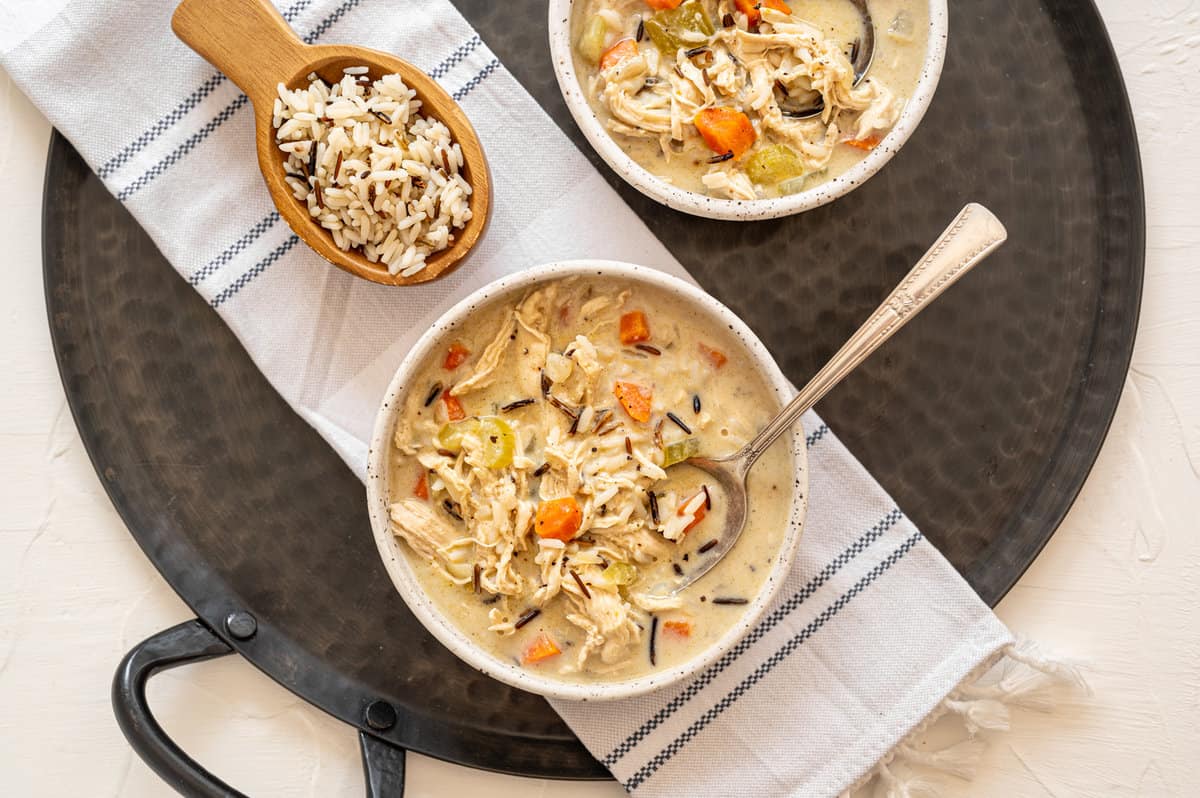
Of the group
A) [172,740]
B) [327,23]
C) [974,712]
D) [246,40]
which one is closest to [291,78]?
[246,40]

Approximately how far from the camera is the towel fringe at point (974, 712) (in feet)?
7.45

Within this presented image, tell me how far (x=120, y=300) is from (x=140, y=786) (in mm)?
1138

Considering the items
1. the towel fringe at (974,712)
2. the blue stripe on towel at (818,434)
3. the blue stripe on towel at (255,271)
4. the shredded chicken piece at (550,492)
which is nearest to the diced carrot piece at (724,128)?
the shredded chicken piece at (550,492)

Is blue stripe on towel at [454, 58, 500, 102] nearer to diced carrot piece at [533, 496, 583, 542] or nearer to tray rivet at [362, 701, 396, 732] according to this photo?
diced carrot piece at [533, 496, 583, 542]

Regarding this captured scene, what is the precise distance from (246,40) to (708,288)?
1.10 m

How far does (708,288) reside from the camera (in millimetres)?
2256

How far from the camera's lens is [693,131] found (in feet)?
6.72

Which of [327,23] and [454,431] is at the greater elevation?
[327,23]

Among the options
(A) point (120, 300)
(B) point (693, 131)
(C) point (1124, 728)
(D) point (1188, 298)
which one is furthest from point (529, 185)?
(C) point (1124, 728)

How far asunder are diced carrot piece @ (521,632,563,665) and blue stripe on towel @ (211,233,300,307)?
993mm

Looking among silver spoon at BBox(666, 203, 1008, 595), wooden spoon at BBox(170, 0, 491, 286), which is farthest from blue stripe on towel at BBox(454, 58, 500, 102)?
silver spoon at BBox(666, 203, 1008, 595)

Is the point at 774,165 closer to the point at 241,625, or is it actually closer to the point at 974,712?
the point at 974,712

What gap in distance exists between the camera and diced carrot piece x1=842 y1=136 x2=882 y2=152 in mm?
2061

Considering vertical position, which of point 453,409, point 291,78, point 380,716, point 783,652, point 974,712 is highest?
point 291,78
